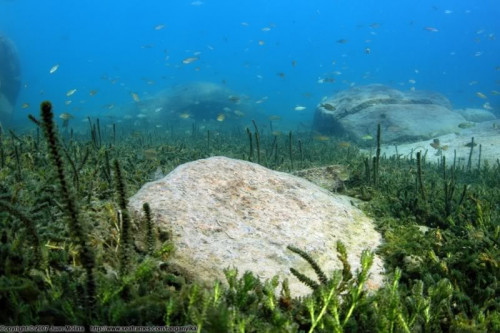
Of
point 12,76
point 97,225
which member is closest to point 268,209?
point 97,225

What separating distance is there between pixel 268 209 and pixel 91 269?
9.42 ft

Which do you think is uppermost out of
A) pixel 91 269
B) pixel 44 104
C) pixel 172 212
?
pixel 44 104

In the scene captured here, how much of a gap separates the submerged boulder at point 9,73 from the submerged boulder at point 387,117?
86.1ft

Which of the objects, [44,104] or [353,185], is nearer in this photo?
[44,104]

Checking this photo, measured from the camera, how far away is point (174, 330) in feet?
7.32

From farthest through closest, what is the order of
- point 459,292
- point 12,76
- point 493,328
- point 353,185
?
point 12,76 < point 353,185 < point 459,292 < point 493,328

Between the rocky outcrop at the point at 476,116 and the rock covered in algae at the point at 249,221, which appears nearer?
the rock covered in algae at the point at 249,221

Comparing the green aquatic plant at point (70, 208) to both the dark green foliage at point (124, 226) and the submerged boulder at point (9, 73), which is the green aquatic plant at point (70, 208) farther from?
the submerged boulder at point (9, 73)

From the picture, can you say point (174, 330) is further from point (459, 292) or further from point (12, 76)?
point (12, 76)

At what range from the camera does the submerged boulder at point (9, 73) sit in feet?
92.2

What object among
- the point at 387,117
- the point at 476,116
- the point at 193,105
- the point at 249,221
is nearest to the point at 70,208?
the point at 249,221

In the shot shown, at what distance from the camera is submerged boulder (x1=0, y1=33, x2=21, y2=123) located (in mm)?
28100

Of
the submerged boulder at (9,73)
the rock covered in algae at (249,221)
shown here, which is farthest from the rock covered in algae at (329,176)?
the submerged boulder at (9,73)

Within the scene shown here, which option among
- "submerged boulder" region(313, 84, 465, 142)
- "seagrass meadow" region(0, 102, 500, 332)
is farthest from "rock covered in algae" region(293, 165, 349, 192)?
"submerged boulder" region(313, 84, 465, 142)
